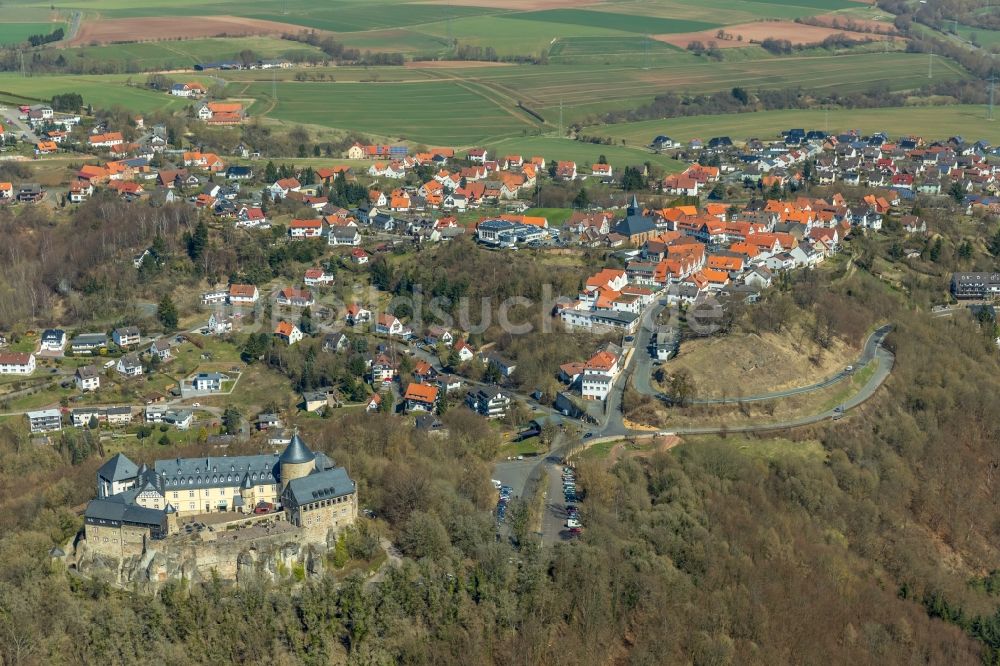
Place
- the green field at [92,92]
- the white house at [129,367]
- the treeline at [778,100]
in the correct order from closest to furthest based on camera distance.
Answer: the white house at [129,367], the green field at [92,92], the treeline at [778,100]

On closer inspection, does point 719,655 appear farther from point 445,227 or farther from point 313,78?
point 313,78

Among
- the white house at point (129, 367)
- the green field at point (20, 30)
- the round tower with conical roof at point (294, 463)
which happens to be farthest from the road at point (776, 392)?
the green field at point (20, 30)

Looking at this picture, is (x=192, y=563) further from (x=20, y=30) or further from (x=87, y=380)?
(x=20, y=30)

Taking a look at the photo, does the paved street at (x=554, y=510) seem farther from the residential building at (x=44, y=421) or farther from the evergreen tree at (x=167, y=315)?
the evergreen tree at (x=167, y=315)

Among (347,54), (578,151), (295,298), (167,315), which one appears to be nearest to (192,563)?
(167,315)

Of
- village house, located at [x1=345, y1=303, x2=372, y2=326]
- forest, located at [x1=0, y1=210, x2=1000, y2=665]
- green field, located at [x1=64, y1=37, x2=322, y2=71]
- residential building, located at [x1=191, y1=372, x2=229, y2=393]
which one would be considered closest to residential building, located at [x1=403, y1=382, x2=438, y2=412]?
forest, located at [x1=0, y1=210, x2=1000, y2=665]

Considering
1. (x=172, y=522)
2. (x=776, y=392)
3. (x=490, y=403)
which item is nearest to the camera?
(x=172, y=522)
